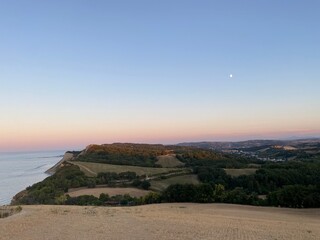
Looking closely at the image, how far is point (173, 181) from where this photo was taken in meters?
73.8

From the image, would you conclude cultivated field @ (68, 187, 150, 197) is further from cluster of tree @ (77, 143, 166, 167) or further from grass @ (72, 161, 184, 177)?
cluster of tree @ (77, 143, 166, 167)

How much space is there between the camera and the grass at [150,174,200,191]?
69.3 metres

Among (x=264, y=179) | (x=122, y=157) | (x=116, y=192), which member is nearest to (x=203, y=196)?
(x=116, y=192)

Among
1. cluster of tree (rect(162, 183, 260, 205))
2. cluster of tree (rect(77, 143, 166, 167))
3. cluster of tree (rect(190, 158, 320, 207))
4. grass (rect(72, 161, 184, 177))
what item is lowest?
cluster of tree (rect(190, 158, 320, 207))

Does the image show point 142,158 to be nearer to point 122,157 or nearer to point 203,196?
point 122,157

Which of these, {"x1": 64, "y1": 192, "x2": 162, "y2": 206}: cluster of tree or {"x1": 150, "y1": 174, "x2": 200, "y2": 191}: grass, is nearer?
{"x1": 64, "y1": 192, "x2": 162, "y2": 206}: cluster of tree

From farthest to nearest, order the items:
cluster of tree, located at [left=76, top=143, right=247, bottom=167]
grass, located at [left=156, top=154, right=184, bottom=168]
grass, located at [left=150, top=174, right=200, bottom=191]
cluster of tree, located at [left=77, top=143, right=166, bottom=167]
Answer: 1. cluster of tree, located at [left=77, top=143, right=166, bottom=167]
2. grass, located at [left=156, top=154, right=184, bottom=168]
3. cluster of tree, located at [left=76, top=143, right=247, bottom=167]
4. grass, located at [left=150, top=174, right=200, bottom=191]

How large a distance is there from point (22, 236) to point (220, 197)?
2992cm

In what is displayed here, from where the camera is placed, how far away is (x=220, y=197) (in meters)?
44.6

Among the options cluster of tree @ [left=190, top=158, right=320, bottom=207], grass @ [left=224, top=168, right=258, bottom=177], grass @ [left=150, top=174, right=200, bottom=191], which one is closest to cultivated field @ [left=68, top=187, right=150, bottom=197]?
grass @ [left=150, top=174, right=200, bottom=191]

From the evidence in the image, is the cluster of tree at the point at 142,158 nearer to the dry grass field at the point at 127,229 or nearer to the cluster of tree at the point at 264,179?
the cluster of tree at the point at 264,179

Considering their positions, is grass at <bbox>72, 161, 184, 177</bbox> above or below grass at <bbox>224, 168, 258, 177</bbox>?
above

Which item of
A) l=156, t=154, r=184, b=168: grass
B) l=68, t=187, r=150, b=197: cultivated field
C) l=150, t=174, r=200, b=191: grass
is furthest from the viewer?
l=156, t=154, r=184, b=168: grass

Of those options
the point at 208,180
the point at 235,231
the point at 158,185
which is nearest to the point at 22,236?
the point at 235,231
